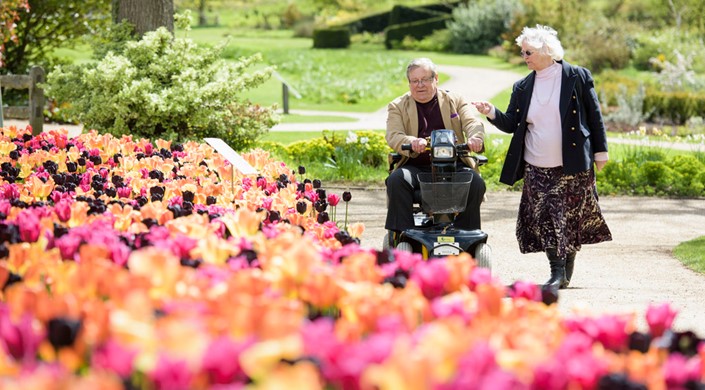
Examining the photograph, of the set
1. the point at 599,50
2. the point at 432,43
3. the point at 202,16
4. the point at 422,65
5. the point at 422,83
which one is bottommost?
the point at 422,83

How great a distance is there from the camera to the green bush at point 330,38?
135 feet

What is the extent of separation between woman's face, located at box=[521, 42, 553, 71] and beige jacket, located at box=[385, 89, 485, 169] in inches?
18.9

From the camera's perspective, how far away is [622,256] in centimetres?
865

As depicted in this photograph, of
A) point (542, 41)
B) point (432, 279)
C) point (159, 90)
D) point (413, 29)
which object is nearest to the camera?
point (432, 279)

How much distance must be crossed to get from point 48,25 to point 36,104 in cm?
664

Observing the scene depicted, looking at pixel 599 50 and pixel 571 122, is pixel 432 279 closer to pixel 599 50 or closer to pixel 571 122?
pixel 571 122

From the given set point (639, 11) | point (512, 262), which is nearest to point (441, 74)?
point (639, 11)

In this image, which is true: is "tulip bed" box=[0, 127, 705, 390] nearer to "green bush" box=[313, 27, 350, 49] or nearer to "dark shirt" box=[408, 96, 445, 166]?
"dark shirt" box=[408, 96, 445, 166]

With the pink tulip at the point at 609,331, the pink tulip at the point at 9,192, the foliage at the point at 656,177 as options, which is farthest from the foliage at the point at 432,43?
the pink tulip at the point at 609,331

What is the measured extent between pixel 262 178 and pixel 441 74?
2343cm

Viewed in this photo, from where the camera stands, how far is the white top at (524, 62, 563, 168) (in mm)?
7047

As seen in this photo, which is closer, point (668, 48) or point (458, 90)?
point (458, 90)

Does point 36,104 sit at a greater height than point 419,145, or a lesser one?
lesser

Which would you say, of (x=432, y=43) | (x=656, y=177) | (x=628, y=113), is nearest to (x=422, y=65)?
(x=656, y=177)
